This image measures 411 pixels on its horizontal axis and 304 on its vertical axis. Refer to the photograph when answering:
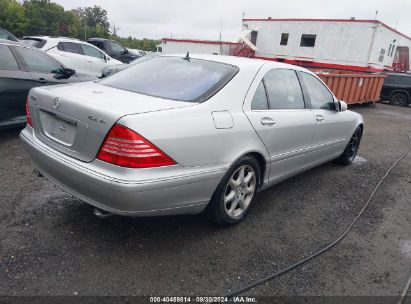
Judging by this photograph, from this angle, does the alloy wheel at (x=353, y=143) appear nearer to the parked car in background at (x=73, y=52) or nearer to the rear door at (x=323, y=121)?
the rear door at (x=323, y=121)

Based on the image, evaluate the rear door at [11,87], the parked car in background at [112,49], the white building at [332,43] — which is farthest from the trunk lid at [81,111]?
the white building at [332,43]

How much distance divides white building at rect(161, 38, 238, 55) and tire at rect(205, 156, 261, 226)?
2334 cm

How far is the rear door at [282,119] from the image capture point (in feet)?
10.4

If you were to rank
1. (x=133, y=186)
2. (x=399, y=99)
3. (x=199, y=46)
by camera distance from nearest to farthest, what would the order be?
1. (x=133, y=186)
2. (x=399, y=99)
3. (x=199, y=46)

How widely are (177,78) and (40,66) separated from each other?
3580mm

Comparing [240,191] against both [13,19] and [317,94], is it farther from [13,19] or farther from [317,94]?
[13,19]

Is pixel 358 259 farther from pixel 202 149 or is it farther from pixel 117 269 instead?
pixel 117 269

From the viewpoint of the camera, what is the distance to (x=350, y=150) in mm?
5477

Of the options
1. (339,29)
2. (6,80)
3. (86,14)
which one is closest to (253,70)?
(6,80)

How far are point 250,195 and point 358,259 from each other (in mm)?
1078

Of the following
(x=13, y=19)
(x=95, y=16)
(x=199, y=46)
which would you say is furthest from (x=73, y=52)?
(x=95, y=16)

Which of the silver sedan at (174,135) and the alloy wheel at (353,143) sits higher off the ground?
the silver sedan at (174,135)

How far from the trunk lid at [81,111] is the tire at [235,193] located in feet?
2.45

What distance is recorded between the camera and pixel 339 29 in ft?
70.8
